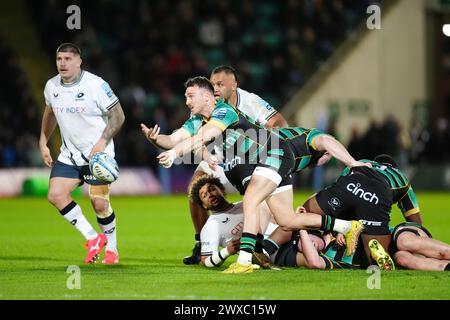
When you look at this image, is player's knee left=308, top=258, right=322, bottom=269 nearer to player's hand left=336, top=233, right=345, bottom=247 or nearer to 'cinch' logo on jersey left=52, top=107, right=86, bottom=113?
player's hand left=336, top=233, right=345, bottom=247

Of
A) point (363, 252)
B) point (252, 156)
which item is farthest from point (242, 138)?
point (363, 252)

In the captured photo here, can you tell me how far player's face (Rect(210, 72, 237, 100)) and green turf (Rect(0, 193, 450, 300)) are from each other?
2.02 meters

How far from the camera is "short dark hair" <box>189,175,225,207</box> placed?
10.6m

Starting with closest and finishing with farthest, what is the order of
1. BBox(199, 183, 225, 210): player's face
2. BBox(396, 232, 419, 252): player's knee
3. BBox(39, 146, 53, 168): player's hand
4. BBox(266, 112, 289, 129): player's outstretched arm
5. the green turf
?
1. the green turf
2. BBox(396, 232, 419, 252): player's knee
3. BBox(199, 183, 225, 210): player's face
4. BBox(39, 146, 53, 168): player's hand
5. BBox(266, 112, 289, 129): player's outstretched arm

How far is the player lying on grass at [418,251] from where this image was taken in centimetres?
996

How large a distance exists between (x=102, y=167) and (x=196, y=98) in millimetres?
1446

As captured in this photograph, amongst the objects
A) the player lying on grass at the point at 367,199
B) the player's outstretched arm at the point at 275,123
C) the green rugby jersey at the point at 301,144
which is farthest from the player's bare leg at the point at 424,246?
the player's outstretched arm at the point at 275,123

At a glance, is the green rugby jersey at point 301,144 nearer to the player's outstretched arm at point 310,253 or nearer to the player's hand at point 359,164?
the player's hand at point 359,164

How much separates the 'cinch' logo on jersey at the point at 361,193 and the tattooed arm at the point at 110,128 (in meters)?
2.68

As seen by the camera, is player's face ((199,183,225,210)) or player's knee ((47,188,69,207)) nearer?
player's face ((199,183,225,210))

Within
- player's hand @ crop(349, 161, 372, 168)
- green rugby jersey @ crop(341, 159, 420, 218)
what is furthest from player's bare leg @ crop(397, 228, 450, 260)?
player's hand @ crop(349, 161, 372, 168)

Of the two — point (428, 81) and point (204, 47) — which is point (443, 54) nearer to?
point (428, 81)

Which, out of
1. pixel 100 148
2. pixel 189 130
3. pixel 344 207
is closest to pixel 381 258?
pixel 344 207

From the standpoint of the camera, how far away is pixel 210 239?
10477mm
